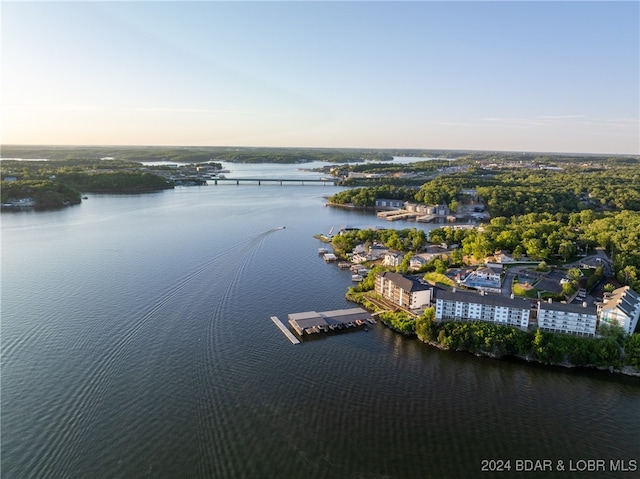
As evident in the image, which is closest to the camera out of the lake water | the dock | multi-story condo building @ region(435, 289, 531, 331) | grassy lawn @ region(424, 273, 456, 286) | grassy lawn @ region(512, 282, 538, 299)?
the lake water

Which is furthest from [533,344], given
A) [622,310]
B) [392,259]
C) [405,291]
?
[392,259]

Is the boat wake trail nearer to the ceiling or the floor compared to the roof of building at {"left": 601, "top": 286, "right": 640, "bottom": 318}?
nearer to the floor

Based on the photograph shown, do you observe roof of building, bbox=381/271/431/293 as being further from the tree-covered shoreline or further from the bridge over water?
the bridge over water

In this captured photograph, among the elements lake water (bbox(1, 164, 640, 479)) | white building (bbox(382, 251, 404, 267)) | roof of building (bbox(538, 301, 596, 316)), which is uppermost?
roof of building (bbox(538, 301, 596, 316))

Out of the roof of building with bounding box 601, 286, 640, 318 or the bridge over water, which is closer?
the roof of building with bounding box 601, 286, 640, 318

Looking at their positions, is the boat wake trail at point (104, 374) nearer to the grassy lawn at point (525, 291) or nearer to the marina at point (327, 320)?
the marina at point (327, 320)

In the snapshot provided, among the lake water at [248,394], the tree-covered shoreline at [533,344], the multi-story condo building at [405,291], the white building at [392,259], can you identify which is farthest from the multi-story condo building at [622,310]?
the white building at [392,259]

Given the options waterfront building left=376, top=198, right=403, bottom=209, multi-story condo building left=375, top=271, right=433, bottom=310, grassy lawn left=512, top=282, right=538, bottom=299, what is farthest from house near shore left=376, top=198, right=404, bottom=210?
grassy lawn left=512, top=282, right=538, bottom=299
